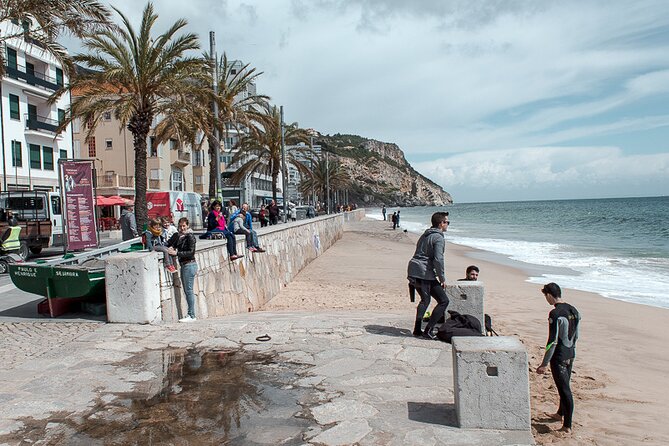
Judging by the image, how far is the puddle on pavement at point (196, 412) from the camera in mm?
4121

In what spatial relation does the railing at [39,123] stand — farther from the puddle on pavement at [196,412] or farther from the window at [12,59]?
the puddle on pavement at [196,412]

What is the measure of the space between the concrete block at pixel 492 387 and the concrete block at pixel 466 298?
322cm

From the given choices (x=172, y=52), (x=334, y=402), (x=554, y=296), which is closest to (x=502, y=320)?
(x=554, y=296)

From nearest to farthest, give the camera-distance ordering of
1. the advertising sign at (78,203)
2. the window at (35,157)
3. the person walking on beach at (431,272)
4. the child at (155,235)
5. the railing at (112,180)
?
the person walking on beach at (431,272) < the child at (155,235) < the advertising sign at (78,203) < the window at (35,157) < the railing at (112,180)

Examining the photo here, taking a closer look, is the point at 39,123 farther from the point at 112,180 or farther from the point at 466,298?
the point at 466,298

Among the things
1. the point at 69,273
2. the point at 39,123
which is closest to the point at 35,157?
the point at 39,123

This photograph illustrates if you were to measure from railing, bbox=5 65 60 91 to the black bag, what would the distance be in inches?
1418

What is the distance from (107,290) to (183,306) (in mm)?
1254

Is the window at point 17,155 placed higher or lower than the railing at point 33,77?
lower

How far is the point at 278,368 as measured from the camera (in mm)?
5773

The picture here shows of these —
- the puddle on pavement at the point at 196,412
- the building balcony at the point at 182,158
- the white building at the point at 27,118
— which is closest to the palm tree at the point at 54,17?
the puddle on pavement at the point at 196,412

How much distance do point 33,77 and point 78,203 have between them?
2893cm

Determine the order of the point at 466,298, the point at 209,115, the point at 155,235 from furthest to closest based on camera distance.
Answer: the point at 209,115
the point at 155,235
the point at 466,298

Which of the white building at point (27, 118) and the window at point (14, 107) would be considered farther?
the window at point (14, 107)
